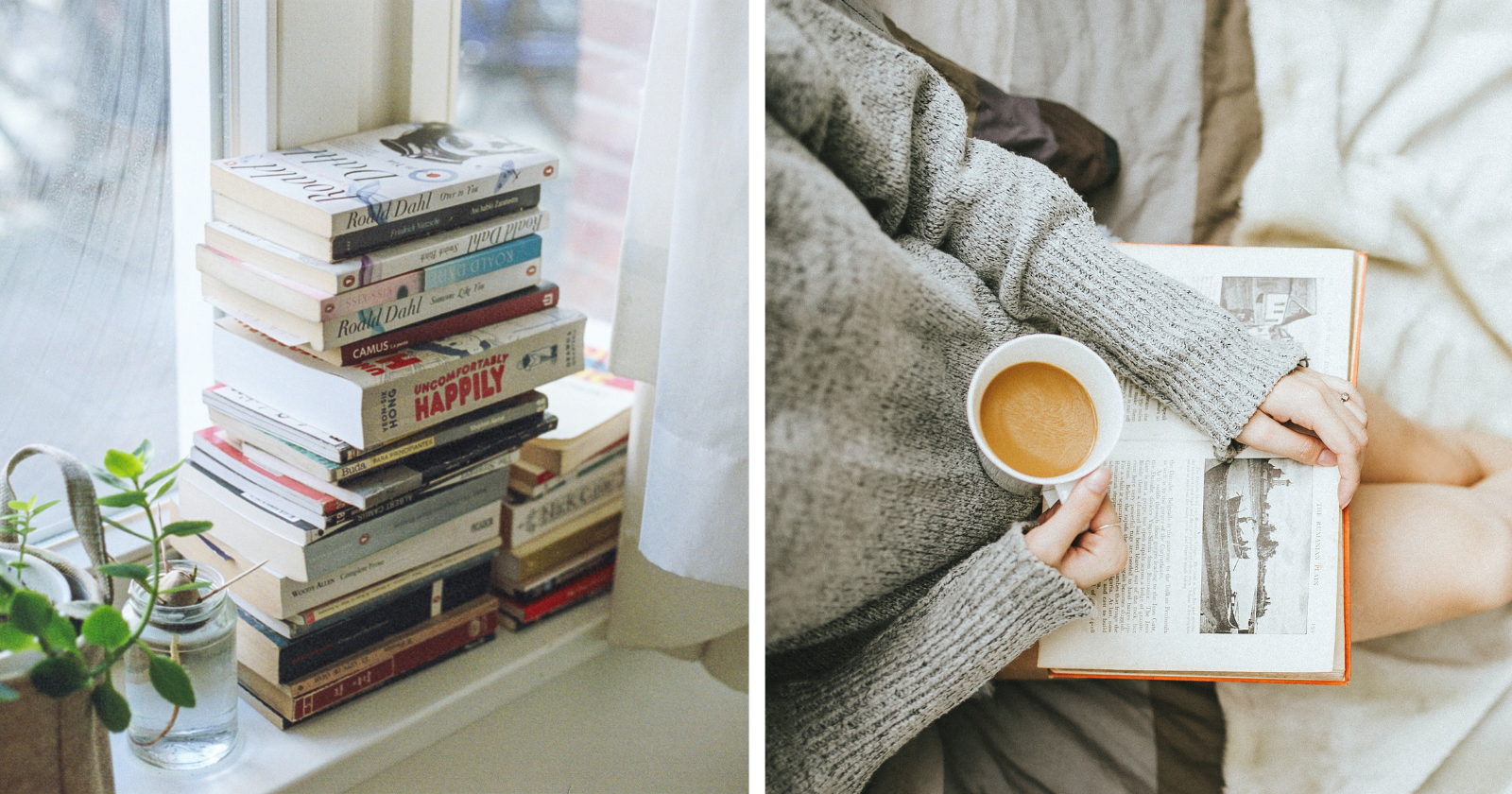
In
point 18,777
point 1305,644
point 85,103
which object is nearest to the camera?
point 18,777

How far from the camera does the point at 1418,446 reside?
0.88 metres

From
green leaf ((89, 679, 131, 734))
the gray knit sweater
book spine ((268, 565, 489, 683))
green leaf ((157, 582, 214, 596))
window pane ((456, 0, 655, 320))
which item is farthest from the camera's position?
window pane ((456, 0, 655, 320))

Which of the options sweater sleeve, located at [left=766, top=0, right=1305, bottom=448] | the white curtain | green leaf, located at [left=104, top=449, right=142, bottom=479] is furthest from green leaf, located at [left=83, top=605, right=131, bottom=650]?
sweater sleeve, located at [left=766, top=0, right=1305, bottom=448]

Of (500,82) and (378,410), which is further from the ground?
(500,82)

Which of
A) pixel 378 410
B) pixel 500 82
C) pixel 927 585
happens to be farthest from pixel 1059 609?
pixel 500 82

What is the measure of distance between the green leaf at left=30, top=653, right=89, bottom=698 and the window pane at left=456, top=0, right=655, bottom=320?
627 mm

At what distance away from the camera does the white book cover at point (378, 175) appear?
0.74m

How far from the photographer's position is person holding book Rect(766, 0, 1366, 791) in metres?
0.55

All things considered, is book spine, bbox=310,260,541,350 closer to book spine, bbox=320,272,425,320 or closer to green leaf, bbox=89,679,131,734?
book spine, bbox=320,272,425,320

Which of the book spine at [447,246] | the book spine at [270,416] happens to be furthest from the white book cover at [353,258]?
the book spine at [270,416]

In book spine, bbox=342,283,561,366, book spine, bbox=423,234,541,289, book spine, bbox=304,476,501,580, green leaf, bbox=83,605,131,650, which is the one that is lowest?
book spine, bbox=304,476,501,580

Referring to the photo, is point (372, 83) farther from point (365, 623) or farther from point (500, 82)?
point (365, 623)

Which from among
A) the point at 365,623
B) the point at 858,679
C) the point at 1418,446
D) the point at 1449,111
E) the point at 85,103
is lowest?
the point at 365,623

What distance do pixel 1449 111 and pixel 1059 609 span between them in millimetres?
587
